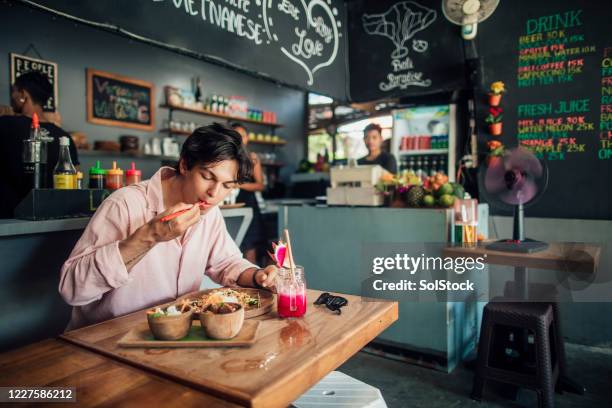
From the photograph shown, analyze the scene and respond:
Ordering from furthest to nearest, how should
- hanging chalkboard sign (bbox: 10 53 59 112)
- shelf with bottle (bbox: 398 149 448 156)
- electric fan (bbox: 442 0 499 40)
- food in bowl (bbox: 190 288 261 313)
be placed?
shelf with bottle (bbox: 398 149 448 156) < hanging chalkboard sign (bbox: 10 53 59 112) < electric fan (bbox: 442 0 499 40) < food in bowl (bbox: 190 288 261 313)

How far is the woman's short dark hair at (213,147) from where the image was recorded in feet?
5.11

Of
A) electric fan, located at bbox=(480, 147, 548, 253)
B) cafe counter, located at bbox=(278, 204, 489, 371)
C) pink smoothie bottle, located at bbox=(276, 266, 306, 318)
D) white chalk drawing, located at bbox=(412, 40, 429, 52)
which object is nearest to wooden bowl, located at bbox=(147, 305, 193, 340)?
pink smoothie bottle, located at bbox=(276, 266, 306, 318)

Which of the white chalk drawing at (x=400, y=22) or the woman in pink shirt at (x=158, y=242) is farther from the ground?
the white chalk drawing at (x=400, y=22)

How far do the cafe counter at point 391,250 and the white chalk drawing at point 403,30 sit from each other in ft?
3.33

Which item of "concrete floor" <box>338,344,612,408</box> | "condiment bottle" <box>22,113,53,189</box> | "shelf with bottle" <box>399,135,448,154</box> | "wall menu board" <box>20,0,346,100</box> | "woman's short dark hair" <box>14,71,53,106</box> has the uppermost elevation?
"wall menu board" <box>20,0,346,100</box>

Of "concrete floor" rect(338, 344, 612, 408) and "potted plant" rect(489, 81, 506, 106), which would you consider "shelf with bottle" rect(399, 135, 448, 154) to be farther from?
"concrete floor" rect(338, 344, 612, 408)

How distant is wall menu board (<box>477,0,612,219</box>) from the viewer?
10.9 feet

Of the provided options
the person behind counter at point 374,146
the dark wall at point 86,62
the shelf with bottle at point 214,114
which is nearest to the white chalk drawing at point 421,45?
the person behind counter at point 374,146

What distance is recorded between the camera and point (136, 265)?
5.07ft

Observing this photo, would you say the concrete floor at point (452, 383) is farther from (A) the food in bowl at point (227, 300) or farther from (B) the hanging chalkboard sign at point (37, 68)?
(B) the hanging chalkboard sign at point (37, 68)

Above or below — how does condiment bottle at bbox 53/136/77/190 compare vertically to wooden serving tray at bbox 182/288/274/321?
above

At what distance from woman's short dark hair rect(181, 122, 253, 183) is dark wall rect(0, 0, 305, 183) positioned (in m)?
3.07

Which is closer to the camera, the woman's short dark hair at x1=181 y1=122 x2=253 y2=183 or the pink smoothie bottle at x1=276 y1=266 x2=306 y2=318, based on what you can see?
the pink smoothie bottle at x1=276 y1=266 x2=306 y2=318

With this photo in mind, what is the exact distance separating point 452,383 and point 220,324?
86.8 inches
